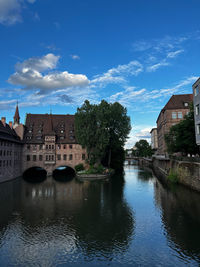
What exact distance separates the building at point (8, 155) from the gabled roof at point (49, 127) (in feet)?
16.8

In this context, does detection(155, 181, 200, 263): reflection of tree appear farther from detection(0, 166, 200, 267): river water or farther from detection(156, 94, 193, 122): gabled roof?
detection(156, 94, 193, 122): gabled roof

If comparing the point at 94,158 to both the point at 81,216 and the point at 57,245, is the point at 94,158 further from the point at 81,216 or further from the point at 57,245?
the point at 57,245

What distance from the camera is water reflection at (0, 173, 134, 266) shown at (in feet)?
47.2

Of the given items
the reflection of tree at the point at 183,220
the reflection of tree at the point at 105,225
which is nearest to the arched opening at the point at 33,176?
the reflection of tree at the point at 105,225

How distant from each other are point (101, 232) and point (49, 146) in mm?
49543

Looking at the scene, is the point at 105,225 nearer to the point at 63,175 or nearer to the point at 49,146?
the point at 49,146

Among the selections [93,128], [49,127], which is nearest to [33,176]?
[49,127]

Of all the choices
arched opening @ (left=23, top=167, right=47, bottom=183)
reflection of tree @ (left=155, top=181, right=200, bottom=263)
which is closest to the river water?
reflection of tree @ (left=155, top=181, right=200, bottom=263)

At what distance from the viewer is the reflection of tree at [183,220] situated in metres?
15.4

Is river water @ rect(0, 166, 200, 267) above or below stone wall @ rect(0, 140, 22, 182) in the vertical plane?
below

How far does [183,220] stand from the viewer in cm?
2088

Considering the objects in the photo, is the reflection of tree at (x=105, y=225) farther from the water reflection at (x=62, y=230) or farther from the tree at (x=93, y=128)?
the tree at (x=93, y=128)

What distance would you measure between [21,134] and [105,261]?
56520 mm

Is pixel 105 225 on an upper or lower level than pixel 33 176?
upper
